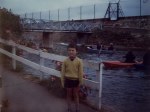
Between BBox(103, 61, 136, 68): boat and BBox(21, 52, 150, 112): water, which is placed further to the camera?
BBox(103, 61, 136, 68): boat

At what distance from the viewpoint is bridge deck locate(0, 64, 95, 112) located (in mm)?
5824

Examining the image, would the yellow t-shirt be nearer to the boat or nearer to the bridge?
the bridge

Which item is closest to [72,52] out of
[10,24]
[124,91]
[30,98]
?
[30,98]

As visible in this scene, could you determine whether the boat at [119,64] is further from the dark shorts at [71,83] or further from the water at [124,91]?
the dark shorts at [71,83]

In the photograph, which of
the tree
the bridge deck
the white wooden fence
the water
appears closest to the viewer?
the bridge deck

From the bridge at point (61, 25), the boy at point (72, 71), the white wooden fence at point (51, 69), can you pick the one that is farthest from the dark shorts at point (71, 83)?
the bridge at point (61, 25)

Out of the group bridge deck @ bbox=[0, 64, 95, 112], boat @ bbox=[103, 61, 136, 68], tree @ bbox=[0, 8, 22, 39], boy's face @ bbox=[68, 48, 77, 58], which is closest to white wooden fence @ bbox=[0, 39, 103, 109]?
tree @ bbox=[0, 8, 22, 39]

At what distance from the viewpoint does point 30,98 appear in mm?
6422

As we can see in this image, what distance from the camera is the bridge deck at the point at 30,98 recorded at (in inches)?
229

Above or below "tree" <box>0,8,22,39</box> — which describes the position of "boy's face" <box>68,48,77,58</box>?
below

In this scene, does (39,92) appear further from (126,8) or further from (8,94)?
(126,8)

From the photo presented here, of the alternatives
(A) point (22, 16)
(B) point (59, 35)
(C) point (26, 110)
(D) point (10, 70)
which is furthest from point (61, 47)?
(D) point (10, 70)

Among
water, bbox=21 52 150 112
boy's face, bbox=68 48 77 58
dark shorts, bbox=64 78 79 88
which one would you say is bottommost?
water, bbox=21 52 150 112

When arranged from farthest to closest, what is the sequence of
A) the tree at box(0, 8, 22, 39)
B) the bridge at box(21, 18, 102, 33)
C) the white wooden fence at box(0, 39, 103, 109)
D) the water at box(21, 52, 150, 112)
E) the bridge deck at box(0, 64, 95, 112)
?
the water at box(21, 52, 150, 112), the tree at box(0, 8, 22, 39), the white wooden fence at box(0, 39, 103, 109), the bridge deck at box(0, 64, 95, 112), the bridge at box(21, 18, 102, 33)
